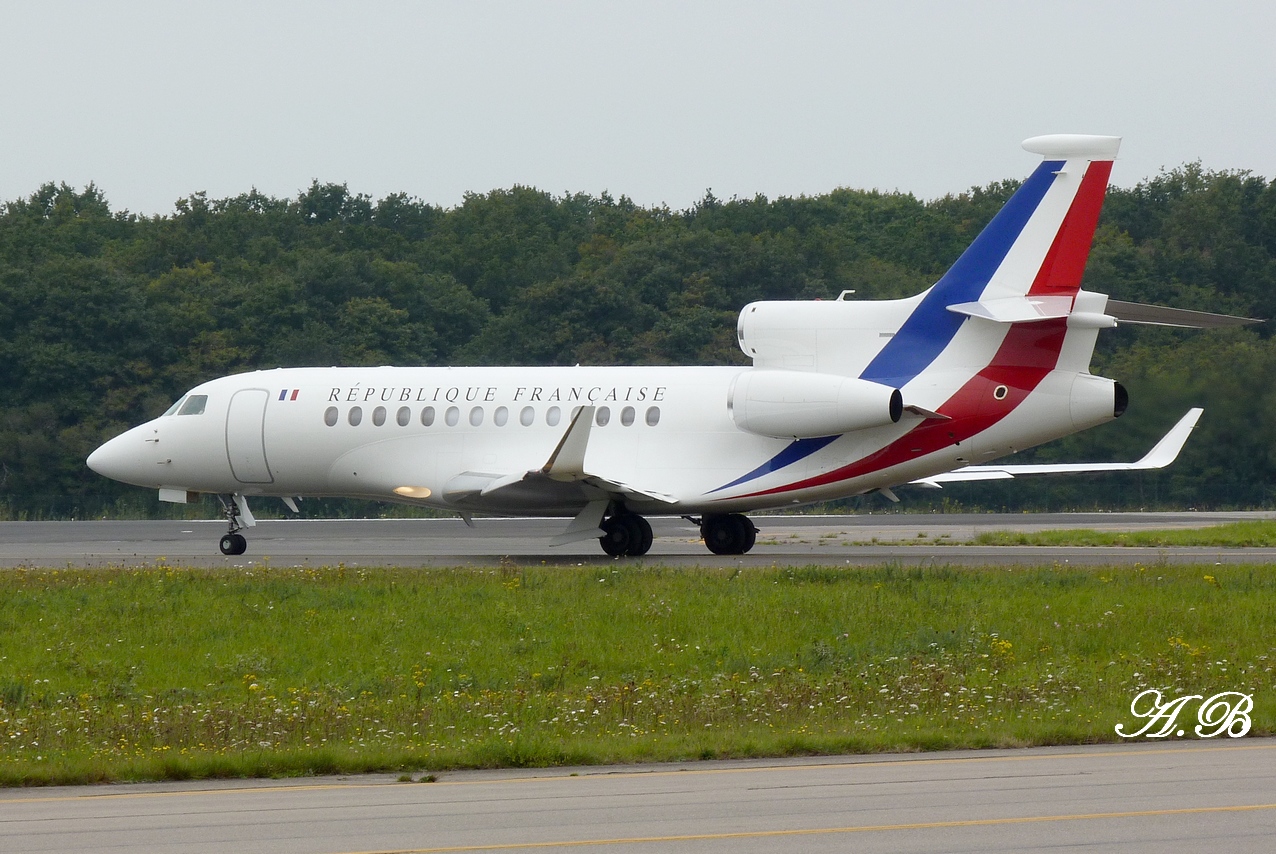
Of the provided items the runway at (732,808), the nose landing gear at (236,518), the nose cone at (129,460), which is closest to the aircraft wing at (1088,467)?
the nose landing gear at (236,518)

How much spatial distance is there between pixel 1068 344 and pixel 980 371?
1370 millimetres

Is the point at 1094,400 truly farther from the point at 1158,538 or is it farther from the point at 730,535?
the point at 1158,538

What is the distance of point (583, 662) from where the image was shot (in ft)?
51.4

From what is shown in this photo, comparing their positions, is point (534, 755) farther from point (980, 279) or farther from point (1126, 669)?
point (980, 279)

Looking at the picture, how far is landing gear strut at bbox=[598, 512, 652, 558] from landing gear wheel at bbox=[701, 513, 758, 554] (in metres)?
1.28

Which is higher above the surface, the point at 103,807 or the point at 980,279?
the point at 980,279

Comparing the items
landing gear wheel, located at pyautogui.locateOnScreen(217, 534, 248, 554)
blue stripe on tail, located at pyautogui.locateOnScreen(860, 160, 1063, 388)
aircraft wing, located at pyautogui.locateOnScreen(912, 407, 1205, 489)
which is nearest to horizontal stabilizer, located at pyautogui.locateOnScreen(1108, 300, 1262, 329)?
blue stripe on tail, located at pyautogui.locateOnScreen(860, 160, 1063, 388)

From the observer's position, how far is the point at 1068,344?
23.8m

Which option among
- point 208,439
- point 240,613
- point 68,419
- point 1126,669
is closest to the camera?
point 1126,669

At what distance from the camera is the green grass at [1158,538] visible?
96.8ft

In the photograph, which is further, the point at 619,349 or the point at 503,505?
the point at 619,349

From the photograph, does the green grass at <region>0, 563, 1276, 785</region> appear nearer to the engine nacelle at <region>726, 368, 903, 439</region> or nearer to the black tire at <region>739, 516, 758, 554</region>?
the engine nacelle at <region>726, 368, 903, 439</region>

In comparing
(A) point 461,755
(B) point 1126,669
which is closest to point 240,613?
(A) point 461,755

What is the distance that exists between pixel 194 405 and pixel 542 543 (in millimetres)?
7542
